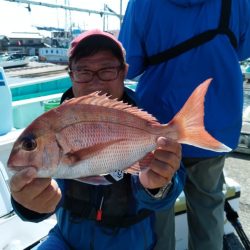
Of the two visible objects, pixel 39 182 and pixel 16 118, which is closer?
pixel 39 182

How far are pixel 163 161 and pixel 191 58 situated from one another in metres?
0.76

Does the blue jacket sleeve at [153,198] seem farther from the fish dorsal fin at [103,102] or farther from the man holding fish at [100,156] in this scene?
the fish dorsal fin at [103,102]

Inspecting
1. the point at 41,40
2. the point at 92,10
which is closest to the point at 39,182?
the point at 92,10

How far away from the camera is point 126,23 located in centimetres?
189

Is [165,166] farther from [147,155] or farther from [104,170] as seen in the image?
[104,170]

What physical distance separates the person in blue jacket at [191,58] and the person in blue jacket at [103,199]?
0.83 feet

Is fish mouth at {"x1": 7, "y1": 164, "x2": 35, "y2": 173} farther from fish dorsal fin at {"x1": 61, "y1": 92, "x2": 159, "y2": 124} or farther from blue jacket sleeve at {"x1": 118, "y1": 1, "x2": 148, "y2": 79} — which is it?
blue jacket sleeve at {"x1": 118, "y1": 1, "x2": 148, "y2": 79}

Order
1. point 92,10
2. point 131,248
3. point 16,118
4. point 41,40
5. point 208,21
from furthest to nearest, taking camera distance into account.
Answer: point 41,40 → point 92,10 → point 16,118 → point 208,21 → point 131,248

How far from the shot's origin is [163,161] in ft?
3.86

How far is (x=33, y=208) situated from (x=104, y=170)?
0.36 metres

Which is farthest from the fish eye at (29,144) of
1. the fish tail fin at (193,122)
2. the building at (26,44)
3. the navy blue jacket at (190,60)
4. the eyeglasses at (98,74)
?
the building at (26,44)

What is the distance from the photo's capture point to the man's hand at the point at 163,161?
3.76 feet

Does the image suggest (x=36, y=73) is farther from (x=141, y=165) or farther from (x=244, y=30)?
(x=141, y=165)

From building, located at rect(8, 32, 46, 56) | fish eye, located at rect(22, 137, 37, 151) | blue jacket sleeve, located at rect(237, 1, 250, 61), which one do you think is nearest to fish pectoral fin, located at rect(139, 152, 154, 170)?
fish eye, located at rect(22, 137, 37, 151)
